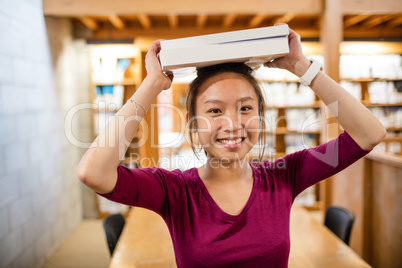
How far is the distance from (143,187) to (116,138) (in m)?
0.16

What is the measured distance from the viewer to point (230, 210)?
3.25ft

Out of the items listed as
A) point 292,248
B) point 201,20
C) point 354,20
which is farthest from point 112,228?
point 354,20

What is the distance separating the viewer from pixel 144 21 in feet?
15.3

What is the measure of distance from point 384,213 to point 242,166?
2.15m

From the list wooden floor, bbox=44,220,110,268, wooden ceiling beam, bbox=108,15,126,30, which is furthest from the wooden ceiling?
wooden floor, bbox=44,220,110,268

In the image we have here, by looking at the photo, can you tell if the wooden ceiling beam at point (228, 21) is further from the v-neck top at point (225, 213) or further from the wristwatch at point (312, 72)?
the v-neck top at point (225, 213)

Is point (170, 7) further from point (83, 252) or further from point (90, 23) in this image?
point (83, 252)

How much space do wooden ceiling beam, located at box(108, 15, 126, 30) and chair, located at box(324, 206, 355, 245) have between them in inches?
143

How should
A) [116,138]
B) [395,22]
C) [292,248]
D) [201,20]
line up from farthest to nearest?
[395,22] < [201,20] < [292,248] < [116,138]

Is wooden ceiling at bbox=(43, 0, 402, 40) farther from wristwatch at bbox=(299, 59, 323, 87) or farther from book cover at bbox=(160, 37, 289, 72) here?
book cover at bbox=(160, 37, 289, 72)

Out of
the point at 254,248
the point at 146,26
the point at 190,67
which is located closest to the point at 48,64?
the point at 146,26

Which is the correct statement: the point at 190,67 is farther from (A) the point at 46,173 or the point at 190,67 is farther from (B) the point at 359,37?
(B) the point at 359,37

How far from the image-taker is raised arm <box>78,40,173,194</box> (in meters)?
0.79

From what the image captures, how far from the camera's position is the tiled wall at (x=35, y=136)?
8.96 ft
